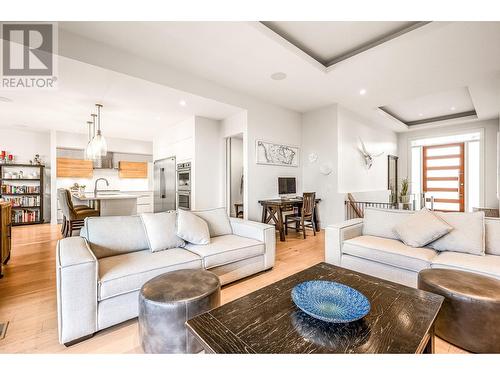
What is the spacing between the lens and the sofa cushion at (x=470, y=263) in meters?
1.68

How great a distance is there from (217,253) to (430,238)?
2089mm

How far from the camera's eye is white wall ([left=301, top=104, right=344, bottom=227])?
5.00 meters

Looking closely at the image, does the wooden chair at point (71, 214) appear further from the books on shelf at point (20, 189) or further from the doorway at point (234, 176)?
the books on shelf at point (20, 189)

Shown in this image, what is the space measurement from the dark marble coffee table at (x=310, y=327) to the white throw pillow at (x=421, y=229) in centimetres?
114

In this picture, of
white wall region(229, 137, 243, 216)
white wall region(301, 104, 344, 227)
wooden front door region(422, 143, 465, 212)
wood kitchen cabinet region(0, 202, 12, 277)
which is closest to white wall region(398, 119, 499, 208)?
wooden front door region(422, 143, 465, 212)

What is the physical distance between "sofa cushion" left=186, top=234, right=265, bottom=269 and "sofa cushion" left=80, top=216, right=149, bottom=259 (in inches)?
19.6

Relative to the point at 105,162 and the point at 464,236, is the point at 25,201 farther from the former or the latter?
the point at 464,236

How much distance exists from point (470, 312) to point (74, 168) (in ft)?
25.8

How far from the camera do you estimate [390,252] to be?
216cm

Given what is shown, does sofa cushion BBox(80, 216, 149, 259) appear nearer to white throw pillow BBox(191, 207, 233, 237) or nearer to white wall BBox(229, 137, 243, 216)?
white throw pillow BBox(191, 207, 233, 237)

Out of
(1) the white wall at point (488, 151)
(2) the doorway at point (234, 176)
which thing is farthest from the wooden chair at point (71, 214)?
(1) the white wall at point (488, 151)
